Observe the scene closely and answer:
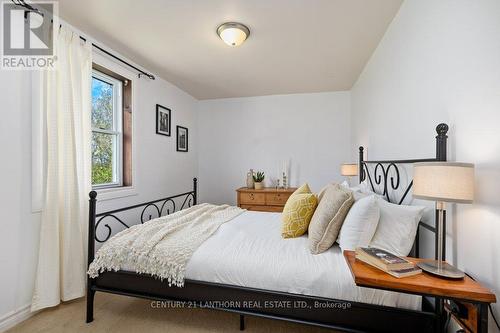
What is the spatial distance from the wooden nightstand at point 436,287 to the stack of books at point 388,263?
0.02 m

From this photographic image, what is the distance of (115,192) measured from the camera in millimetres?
2451

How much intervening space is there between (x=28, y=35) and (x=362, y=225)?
280 centimetres

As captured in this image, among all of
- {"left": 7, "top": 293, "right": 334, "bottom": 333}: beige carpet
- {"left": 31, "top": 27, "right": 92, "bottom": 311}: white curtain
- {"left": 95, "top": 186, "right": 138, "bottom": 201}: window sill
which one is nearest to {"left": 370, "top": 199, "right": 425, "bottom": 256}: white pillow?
{"left": 7, "top": 293, "right": 334, "bottom": 333}: beige carpet

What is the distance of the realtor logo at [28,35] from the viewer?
5.33 feet

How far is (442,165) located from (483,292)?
47 cm

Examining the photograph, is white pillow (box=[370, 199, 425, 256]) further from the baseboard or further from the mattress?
the baseboard

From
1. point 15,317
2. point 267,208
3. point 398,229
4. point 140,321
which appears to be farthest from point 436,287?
point 267,208

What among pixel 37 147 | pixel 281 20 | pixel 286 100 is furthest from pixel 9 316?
pixel 286 100

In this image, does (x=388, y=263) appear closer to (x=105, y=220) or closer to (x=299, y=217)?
(x=299, y=217)

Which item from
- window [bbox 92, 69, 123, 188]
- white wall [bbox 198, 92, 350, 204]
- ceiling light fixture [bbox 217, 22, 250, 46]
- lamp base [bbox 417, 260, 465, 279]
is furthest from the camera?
white wall [bbox 198, 92, 350, 204]

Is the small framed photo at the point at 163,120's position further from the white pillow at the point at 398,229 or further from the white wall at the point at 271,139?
the white pillow at the point at 398,229

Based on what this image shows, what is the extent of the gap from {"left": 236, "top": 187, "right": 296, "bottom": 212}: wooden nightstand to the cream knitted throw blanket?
1.77m

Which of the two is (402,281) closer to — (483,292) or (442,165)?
(483,292)

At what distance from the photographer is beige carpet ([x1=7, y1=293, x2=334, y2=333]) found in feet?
5.27
